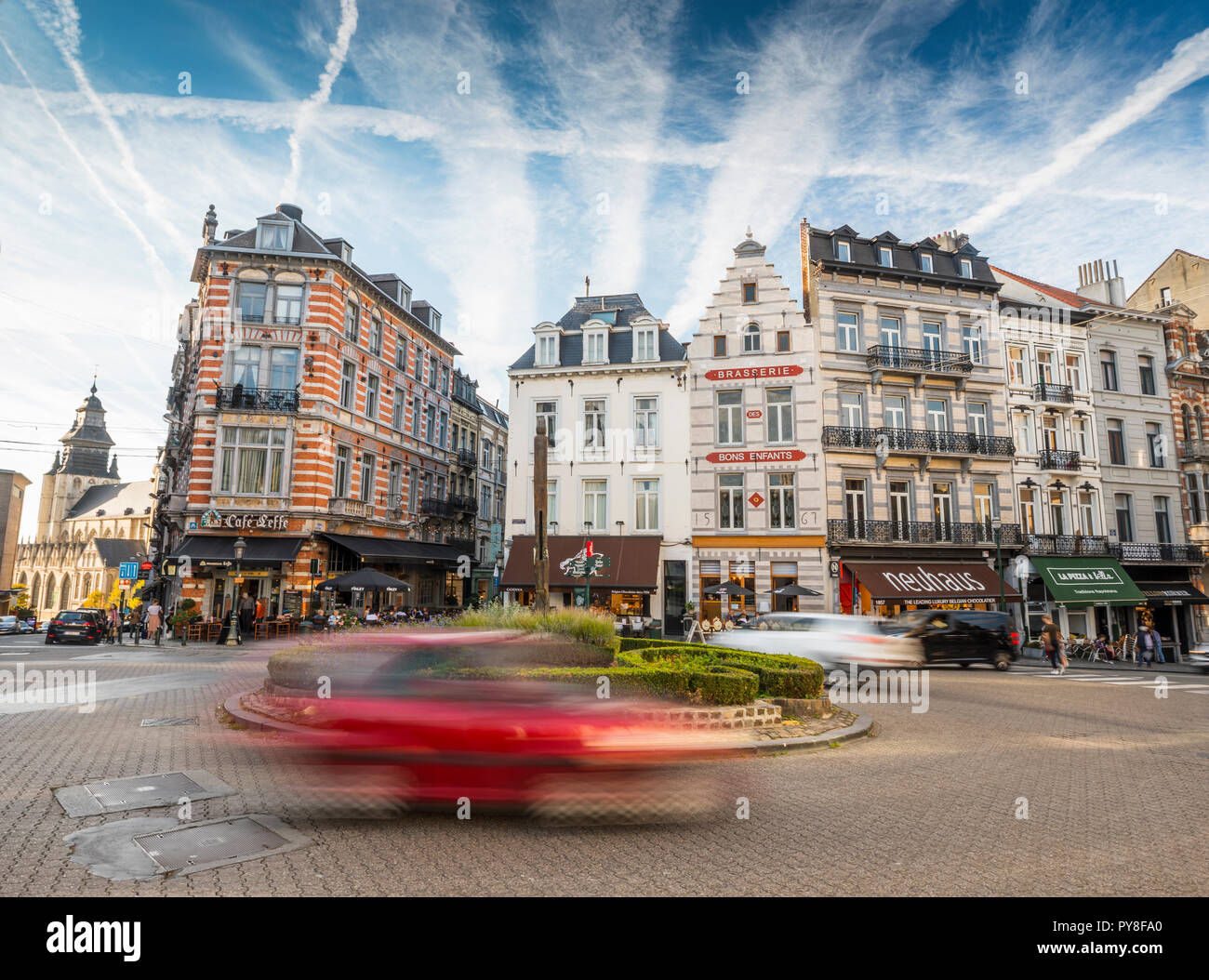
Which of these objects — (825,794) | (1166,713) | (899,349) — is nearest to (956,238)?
(899,349)

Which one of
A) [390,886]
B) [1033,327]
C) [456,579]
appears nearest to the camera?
[390,886]

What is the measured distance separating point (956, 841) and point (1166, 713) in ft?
34.8

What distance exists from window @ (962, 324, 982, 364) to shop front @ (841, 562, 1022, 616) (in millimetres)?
9464

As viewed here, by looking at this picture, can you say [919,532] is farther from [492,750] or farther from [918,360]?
[492,750]

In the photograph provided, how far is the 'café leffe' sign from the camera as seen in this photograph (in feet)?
90.3

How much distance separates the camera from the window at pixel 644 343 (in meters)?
29.4

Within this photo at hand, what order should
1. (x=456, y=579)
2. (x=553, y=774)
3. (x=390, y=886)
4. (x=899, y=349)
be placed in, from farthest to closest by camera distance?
(x=456, y=579) < (x=899, y=349) < (x=553, y=774) < (x=390, y=886)

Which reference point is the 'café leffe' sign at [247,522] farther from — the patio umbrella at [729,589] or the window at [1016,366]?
the window at [1016,366]

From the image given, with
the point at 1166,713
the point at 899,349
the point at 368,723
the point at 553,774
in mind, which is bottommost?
the point at 1166,713

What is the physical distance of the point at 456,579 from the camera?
41.5m

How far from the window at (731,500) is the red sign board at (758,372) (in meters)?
4.23

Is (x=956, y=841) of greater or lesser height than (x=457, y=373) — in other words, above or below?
below

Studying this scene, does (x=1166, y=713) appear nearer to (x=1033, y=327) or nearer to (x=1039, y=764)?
(x=1039, y=764)

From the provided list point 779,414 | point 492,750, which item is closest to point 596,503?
point 779,414
